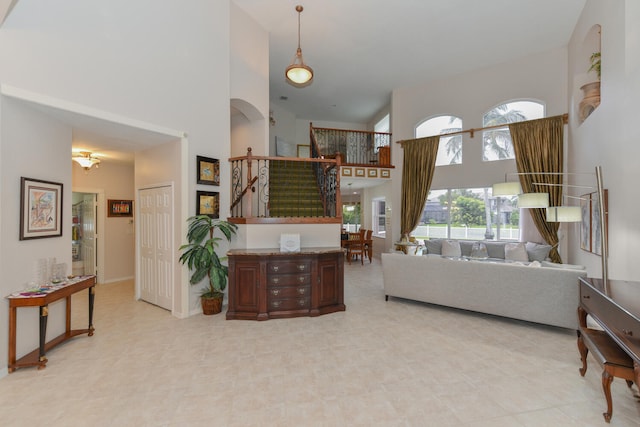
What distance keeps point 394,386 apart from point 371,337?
1.10m

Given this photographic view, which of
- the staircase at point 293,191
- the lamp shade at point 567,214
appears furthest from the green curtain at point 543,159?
the staircase at point 293,191

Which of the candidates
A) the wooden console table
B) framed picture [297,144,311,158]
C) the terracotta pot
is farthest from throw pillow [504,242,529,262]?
the wooden console table

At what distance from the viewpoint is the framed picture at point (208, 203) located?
473cm

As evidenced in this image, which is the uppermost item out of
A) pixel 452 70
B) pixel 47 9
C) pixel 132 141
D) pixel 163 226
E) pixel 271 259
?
pixel 452 70

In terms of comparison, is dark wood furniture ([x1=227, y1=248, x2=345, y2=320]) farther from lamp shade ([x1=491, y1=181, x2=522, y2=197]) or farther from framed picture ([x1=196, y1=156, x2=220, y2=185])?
lamp shade ([x1=491, y1=181, x2=522, y2=197])

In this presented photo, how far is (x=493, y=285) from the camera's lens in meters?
4.32

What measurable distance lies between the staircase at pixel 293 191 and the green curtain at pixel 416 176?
281cm

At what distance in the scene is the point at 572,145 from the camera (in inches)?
243

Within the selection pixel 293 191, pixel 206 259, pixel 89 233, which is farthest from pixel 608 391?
pixel 89 233

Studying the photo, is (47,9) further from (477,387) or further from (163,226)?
(477,387)

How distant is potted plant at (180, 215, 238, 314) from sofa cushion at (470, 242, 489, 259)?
581cm

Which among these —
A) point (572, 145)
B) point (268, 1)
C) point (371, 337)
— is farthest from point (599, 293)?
point (268, 1)

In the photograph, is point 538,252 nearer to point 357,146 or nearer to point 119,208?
point 357,146

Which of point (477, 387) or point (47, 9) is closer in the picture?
point (477, 387)
